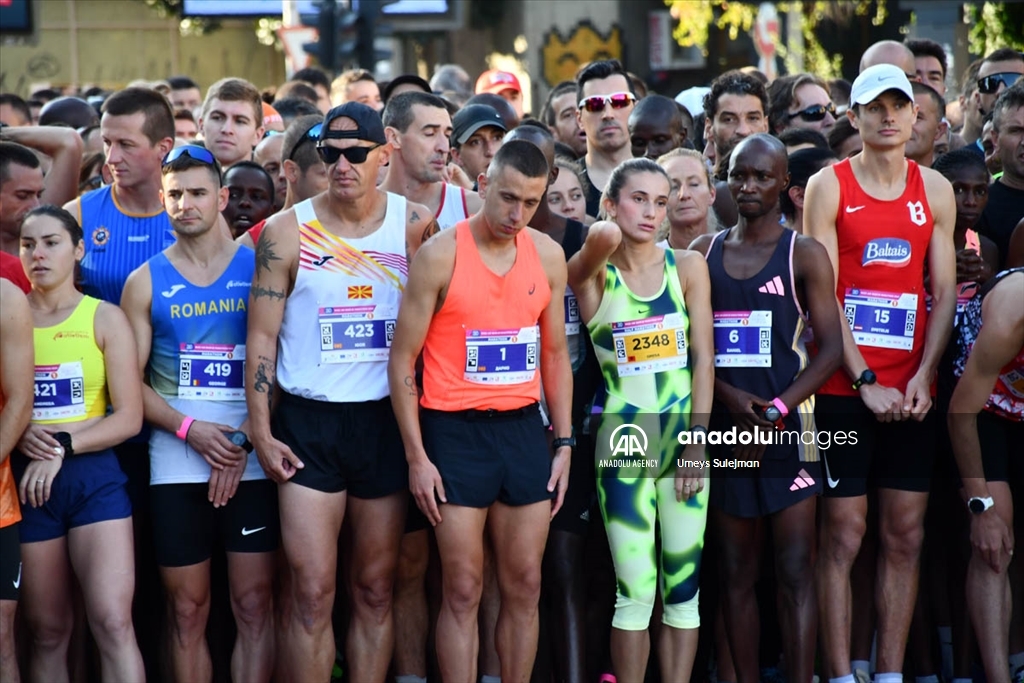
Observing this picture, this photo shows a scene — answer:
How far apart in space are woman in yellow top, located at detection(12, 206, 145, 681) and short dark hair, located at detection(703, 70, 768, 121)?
3.89m

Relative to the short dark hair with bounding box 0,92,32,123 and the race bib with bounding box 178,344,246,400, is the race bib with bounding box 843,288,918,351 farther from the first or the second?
the short dark hair with bounding box 0,92,32,123

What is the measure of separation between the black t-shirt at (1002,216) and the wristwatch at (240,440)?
Result: 11.3 feet

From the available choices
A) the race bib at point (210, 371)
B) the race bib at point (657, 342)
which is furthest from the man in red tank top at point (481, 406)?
the race bib at point (210, 371)

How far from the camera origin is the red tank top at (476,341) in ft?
17.3

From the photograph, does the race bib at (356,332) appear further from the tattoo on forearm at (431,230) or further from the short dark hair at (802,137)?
the short dark hair at (802,137)

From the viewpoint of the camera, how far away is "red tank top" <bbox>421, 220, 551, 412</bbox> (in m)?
5.26

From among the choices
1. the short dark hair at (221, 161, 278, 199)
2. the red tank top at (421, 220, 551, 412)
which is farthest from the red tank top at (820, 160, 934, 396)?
the short dark hair at (221, 161, 278, 199)

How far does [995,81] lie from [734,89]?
1656 millimetres

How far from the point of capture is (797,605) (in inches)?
216

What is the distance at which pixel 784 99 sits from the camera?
891 centimetres

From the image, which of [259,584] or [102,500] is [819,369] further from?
[102,500]

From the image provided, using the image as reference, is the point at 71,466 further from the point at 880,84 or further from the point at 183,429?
the point at 880,84

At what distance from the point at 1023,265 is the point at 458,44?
21.0 metres

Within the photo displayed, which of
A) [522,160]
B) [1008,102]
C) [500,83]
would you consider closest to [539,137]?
[522,160]
